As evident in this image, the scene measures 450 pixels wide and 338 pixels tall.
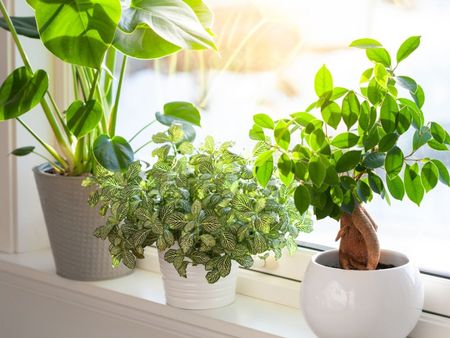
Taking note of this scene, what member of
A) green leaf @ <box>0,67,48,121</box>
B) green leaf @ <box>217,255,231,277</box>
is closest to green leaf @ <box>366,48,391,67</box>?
green leaf @ <box>217,255,231,277</box>

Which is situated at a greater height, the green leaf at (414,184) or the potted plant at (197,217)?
the green leaf at (414,184)

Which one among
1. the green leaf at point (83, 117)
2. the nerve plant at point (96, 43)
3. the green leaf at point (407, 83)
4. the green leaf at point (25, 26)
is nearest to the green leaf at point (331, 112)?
the green leaf at point (407, 83)

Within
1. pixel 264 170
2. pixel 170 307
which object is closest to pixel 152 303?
pixel 170 307

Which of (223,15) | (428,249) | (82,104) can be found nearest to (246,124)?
(223,15)

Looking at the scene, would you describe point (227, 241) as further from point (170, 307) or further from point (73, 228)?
point (73, 228)

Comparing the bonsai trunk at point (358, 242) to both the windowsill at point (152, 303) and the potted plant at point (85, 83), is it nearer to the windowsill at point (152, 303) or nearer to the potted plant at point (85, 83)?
the windowsill at point (152, 303)

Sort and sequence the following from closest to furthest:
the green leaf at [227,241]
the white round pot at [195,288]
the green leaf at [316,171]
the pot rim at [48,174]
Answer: the green leaf at [316,171]
the green leaf at [227,241]
the white round pot at [195,288]
the pot rim at [48,174]

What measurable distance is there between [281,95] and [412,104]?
432 millimetres

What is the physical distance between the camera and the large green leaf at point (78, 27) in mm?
1183

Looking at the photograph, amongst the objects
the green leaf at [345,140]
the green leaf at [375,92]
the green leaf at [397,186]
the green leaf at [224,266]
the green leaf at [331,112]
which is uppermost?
the green leaf at [375,92]

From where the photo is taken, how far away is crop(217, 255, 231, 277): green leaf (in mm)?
1353

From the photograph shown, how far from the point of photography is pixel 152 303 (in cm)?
155

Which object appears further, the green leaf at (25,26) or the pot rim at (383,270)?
the green leaf at (25,26)

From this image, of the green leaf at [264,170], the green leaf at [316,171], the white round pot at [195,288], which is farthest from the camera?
the white round pot at [195,288]
